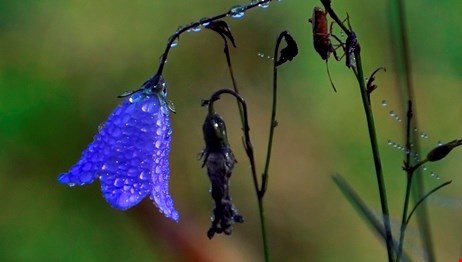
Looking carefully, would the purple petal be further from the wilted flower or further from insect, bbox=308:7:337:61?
insect, bbox=308:7:337:61

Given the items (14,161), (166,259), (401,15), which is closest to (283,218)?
(166,259)

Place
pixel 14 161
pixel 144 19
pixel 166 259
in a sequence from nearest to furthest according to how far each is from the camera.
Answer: pixel 166 259 → pixel 14 161 → pixel 144 19

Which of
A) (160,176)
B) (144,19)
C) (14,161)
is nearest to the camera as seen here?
(160,176)

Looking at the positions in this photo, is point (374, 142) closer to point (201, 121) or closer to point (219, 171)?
point (219, 171)

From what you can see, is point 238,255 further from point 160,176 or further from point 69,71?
point 160,176

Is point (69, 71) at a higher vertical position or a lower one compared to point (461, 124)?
higher

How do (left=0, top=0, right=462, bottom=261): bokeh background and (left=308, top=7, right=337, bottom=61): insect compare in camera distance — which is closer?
(left=308, top=7, right=337, bottom=61): insect

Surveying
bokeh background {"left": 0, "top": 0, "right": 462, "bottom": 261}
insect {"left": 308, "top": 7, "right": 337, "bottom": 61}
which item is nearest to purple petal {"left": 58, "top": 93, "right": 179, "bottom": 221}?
insect {"left": 308, "top": 7, "right": 337, "bottom": 61}
